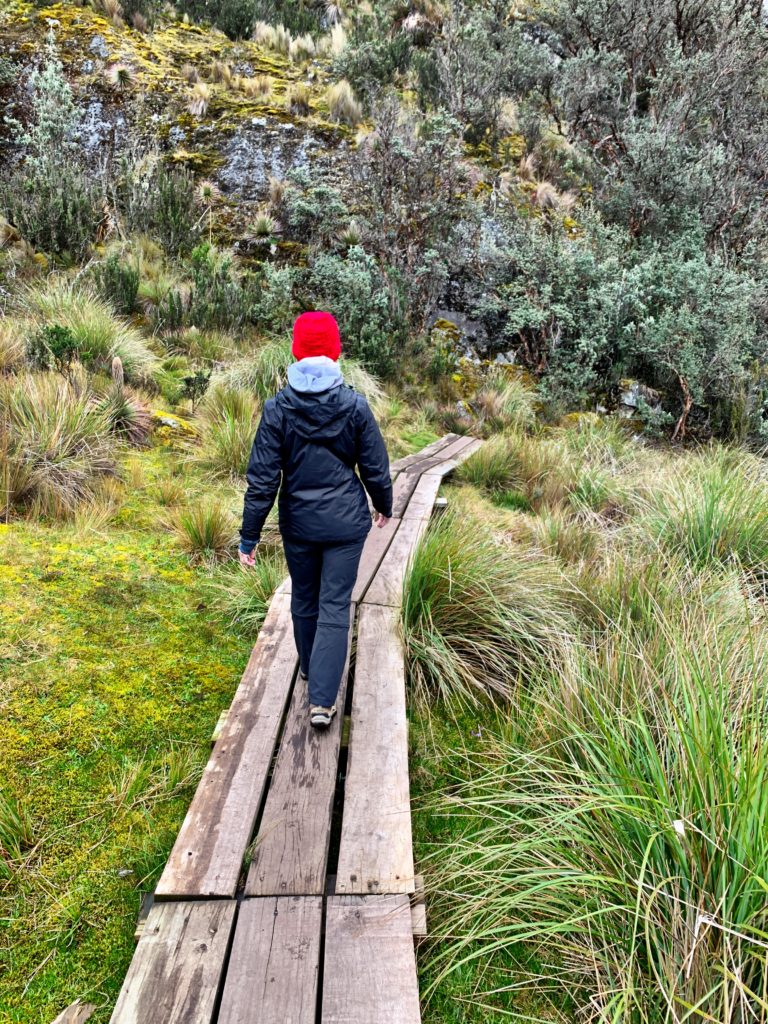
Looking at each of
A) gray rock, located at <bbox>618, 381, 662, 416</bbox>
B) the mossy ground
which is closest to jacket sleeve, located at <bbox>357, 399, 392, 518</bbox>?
the mossy ground

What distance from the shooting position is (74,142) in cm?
1066

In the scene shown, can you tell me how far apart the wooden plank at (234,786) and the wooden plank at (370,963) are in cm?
39

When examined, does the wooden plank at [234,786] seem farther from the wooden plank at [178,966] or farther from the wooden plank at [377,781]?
→ the wooden plank at [377,781]

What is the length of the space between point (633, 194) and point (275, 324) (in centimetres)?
717

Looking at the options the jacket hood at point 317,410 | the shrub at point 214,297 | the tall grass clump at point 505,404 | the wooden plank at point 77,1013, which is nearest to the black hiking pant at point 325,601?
the jacket hood at point 317,410

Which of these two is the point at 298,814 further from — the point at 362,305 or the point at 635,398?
the point at 635,398

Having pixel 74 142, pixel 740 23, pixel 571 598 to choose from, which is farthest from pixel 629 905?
pixel 740 23

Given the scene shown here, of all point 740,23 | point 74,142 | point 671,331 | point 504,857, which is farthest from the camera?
point 740,23

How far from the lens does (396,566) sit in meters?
4.47

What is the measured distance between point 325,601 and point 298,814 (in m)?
0.90

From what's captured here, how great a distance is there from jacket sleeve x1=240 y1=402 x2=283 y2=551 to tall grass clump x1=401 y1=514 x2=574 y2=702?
Answer: 123 cm

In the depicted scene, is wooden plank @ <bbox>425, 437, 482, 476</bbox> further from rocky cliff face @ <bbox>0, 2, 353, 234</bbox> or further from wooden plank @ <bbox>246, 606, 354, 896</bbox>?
rocky cliff face @ <bbox>0, 2, 353, 234</bbox>

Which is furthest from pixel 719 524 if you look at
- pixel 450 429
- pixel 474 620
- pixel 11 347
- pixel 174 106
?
pixel 174 106

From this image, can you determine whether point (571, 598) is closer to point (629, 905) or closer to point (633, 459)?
point (629, 905)
